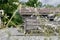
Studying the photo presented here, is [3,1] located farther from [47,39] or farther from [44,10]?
[47,39]

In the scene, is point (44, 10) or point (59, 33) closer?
point (59, 33)

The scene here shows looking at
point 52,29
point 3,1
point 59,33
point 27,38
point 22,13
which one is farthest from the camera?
point 3,1

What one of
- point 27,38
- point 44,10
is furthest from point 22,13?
point 27,38

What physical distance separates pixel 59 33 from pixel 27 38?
31 cm

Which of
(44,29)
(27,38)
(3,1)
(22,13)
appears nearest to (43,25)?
(44,29)

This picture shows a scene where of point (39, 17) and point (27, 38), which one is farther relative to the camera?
point (27, 38)

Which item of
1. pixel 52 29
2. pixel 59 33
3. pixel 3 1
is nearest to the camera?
pixel 59 33

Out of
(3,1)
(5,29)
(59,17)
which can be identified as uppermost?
(59,17)

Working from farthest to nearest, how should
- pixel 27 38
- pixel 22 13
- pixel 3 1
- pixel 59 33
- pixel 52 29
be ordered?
pixel 3 1
pixel 22 13
pixel 27 38
pixel 52 29
pixel 59 33

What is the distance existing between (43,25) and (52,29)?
0.10 meters

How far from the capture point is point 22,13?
12.7 meters

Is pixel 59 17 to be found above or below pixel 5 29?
above

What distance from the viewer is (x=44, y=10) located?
1338 centimetres

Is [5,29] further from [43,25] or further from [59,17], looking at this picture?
[59,17]
